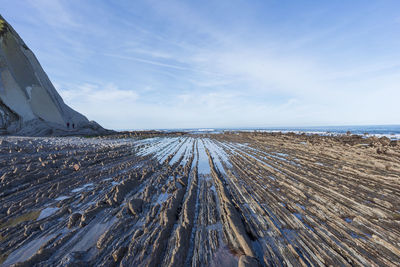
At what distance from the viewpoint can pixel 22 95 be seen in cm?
2866

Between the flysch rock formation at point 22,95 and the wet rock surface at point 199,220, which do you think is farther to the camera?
the flysch rock formation at point 22,95

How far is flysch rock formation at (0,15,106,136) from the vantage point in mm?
26719

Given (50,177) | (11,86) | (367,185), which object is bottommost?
(367,185)

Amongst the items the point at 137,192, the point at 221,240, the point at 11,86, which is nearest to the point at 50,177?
the point at 137,192

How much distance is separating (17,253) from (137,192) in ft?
9.93

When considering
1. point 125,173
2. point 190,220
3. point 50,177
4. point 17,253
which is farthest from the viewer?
point 125,173

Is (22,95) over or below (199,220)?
over

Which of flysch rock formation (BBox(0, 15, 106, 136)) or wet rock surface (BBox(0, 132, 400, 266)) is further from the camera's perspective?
flysch rock formation (BBox(0, 15, 106, 136))

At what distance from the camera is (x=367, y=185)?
6.36 metres

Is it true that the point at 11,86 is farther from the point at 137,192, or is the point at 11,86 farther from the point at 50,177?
the point at 137,192

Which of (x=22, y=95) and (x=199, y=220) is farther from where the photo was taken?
(x=22, y=95)

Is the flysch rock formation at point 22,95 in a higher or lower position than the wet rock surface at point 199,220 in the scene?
higher

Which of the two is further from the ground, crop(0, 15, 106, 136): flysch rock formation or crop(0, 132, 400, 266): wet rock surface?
crop(0, 15, 106, 136): flysch rock formation

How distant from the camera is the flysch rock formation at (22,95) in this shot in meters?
26.7
